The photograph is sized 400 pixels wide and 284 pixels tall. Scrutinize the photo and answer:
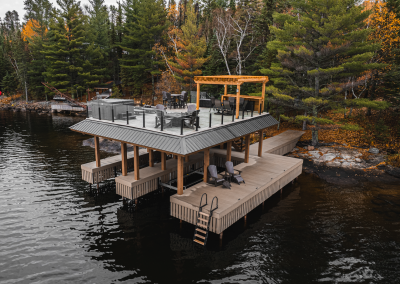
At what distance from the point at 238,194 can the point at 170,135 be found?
15.0 feet

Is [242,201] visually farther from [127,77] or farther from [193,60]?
[127,77]

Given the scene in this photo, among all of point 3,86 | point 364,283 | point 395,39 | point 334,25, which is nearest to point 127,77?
point 3,86

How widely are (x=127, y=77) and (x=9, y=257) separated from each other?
4007cm

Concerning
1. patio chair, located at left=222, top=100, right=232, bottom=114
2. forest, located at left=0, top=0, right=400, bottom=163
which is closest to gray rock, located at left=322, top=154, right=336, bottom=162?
forest, located at left=0, top=0, right=400, bottom=163

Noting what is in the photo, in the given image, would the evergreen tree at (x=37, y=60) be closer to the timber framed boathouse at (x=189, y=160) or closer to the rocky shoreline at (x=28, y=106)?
the rocky shoreline at (x=28, y=106)

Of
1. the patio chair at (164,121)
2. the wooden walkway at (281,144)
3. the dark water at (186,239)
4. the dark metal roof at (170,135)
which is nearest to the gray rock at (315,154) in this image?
the wooden walkway at (281,144)

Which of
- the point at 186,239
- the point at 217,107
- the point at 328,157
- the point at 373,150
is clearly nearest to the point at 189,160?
the point at 217,107

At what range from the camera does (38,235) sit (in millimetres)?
12414

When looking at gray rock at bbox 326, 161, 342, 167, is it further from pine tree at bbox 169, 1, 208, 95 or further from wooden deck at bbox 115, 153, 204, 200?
pine tree at bbox 169, 1, 208, 95

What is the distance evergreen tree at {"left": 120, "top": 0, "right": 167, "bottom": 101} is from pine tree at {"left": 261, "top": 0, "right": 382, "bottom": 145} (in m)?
23.2

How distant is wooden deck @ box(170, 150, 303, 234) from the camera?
11789 millimetres

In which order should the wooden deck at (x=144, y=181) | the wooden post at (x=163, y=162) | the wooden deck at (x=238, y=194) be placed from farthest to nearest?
the wooden post at (x=163, y=162) → the wooden deck at (x=144, y=181) → the wooden deck at (x=238, y=194)

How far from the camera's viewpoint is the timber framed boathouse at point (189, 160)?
39.8 ft

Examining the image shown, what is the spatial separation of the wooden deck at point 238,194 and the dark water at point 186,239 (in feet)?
3.66
